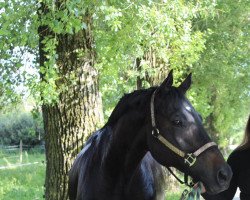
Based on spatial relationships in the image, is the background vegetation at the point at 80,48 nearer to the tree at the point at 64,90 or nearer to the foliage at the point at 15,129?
the tree at the point at 64,90

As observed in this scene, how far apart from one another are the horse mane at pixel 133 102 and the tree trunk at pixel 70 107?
2.15 m

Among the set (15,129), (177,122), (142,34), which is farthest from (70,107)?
(15,129)

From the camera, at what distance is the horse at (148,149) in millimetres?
3398

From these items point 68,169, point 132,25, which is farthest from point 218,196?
point 132,25

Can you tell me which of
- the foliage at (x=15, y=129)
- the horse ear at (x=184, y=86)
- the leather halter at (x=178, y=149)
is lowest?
the foliage at (x=15, y=129)

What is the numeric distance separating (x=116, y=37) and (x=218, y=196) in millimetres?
4091

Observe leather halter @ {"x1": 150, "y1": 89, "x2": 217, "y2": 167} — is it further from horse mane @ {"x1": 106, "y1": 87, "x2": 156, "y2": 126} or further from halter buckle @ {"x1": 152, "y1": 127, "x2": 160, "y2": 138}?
horse mane @ {"x1": 106, "y1": 87, "x2": 156, "y2": 126}

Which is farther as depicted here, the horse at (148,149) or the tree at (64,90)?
the tree at (64,90)

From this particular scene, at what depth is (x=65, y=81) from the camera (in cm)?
623

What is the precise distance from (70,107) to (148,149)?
250 centimetres

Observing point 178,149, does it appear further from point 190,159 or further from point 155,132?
point 155,132

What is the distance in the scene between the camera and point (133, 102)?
4012 millimetres

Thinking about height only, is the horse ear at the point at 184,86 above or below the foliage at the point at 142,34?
below

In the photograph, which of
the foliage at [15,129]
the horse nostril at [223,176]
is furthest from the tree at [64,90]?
the foliage at [15,129]
